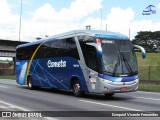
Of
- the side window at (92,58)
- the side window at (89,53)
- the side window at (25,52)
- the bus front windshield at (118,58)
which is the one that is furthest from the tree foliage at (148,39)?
the side window at (92,58)

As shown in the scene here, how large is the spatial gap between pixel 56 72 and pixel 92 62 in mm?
4712

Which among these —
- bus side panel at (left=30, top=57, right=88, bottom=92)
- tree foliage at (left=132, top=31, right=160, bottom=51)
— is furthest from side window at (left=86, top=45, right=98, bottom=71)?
tree foliage at (left=132, top=31, right=160, bottom=51)

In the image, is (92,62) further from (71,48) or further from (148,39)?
(148,39)

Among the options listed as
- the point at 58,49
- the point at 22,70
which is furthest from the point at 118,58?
the point at 22,70

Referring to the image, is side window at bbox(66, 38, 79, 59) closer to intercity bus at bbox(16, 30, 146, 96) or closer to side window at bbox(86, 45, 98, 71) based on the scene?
intercity bus at bbox(16, 30, 146, 96)

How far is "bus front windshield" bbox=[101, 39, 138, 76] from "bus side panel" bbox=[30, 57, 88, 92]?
1.93 meters

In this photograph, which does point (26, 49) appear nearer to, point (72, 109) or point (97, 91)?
point (97, 91)

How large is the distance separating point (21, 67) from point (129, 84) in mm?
13013

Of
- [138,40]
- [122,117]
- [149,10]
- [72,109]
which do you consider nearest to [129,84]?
[72,109]

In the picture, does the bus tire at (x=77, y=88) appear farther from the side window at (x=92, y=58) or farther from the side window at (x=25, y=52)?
the side window at (x=25, y=52)

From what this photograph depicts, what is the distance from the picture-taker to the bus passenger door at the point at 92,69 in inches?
712

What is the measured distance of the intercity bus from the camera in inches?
699

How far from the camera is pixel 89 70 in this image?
18578 mm

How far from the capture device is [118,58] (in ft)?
58.9
